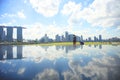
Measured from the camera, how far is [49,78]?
13297 millimetres

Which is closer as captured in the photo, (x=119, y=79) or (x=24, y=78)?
(x=119, y=79)

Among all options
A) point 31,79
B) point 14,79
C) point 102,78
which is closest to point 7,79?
point 14,79

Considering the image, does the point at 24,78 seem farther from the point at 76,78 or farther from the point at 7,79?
the point at 76,78

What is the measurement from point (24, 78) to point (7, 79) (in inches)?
49.1

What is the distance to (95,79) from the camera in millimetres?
12711

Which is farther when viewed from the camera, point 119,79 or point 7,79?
point 7,79

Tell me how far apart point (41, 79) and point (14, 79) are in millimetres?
2046

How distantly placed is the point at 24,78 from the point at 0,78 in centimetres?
185

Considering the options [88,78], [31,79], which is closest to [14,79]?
[31,79]

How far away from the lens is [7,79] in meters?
13.1

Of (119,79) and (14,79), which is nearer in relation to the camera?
(119,79)

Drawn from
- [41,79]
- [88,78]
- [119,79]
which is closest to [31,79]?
[41,79]

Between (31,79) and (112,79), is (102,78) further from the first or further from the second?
(31,79)

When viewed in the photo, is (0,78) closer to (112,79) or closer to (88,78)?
(88,78)
